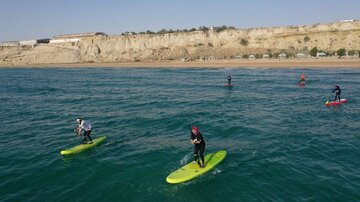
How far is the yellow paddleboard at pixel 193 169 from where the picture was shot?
53.7ft

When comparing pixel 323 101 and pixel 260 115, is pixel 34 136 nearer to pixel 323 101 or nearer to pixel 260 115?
pixel 260 115

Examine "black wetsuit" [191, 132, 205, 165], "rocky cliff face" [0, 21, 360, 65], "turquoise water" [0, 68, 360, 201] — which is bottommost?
"turquoise water" [0, 68, 360, 201]

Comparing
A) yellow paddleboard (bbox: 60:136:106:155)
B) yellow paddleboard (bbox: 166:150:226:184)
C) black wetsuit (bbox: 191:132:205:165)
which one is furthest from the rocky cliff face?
black wetsuit (bbox: 191:132:205:165)

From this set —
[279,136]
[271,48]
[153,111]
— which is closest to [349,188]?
[279,136]

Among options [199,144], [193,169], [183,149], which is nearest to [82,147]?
[183,149]

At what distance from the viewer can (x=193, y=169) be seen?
17516 mm

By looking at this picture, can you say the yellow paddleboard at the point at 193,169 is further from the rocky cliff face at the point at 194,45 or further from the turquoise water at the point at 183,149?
the rocky cliff face at the point at 194,45

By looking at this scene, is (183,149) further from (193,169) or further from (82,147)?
(82,147)

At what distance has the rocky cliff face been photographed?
110812 mm

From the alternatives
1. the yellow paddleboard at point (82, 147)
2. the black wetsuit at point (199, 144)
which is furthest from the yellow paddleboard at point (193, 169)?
the yellow paddleboard at point (82, 147)

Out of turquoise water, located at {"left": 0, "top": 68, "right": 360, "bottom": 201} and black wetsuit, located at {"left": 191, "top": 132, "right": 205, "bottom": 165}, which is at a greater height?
black wetsuit, located at {"left": 191, "top": 132, "right": 205, "bottom": 165}

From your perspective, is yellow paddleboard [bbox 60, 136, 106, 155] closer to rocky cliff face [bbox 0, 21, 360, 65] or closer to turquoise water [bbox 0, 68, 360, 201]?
turquoise water [bbox 0, 68, 360, 201]

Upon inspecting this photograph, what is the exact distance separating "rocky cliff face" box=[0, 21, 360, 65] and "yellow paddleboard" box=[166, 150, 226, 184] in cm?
→ 9632

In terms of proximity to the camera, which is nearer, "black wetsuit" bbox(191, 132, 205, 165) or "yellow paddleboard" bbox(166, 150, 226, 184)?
"yellow paddleboard" bbox(166, 150, 226, 184)
